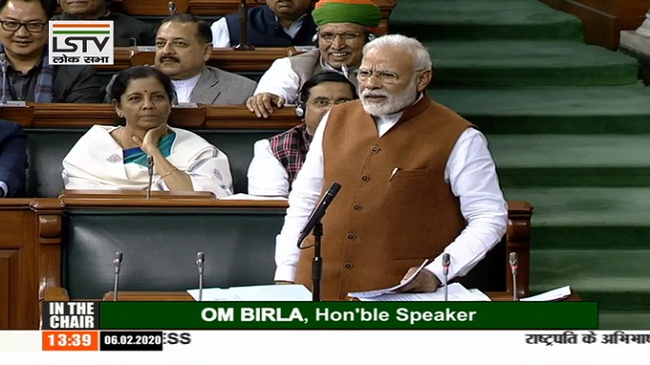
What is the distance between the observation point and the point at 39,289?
5.04 m

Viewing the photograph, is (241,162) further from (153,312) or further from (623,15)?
(623,15)

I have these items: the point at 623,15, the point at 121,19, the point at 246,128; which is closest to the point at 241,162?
the point at 246,128

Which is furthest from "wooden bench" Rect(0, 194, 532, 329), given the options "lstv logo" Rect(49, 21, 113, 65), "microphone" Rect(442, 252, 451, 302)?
"lstv logo" Rect(49, 21, 113, 65)

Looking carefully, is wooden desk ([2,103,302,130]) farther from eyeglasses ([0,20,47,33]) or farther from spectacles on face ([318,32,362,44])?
eyeglasses ([0,20,47,33])

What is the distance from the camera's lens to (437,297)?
4266 millimetres

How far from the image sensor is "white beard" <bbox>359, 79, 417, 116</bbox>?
4.54 m

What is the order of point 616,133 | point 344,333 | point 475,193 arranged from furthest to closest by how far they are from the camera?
point 616,133 → point 475,193 → point 344,333

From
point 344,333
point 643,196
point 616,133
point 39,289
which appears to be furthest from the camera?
point 616,133

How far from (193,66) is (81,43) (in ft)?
1.75

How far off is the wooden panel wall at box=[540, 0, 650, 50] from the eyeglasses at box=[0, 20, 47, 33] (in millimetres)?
3224

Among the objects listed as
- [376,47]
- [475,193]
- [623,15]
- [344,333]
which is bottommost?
[344,333]

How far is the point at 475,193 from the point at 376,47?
51 cm

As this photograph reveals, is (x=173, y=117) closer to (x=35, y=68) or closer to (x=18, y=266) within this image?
(x=35, y=68)

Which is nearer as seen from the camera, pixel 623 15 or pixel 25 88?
pixel 25 88
